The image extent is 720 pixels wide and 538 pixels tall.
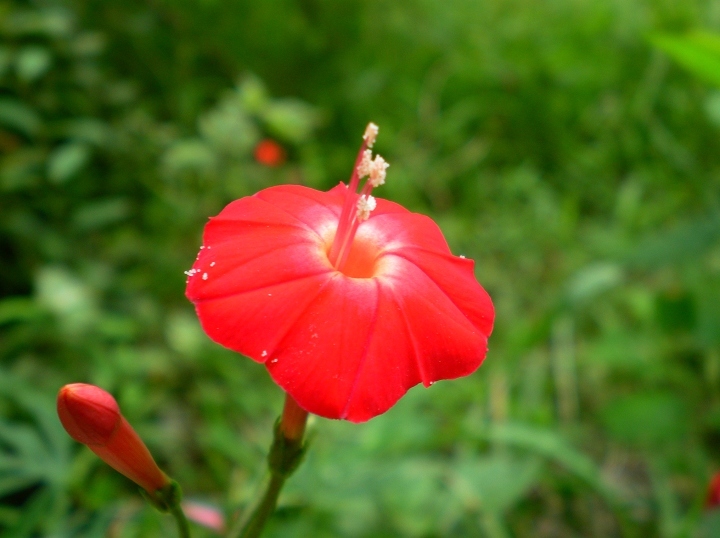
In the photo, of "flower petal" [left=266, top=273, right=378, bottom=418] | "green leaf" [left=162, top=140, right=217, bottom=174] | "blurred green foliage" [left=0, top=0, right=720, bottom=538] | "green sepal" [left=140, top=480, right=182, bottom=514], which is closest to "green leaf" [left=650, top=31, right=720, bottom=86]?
"blurred green foliage" [left=0, top=0, right=720, bottom=538]

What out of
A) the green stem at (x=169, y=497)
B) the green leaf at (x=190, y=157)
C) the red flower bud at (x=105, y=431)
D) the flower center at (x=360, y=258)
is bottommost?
the green stem at (x=169, y=497)

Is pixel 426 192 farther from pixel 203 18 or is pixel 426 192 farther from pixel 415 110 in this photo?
pixel 203 18

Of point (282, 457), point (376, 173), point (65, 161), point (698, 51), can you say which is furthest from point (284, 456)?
point (65, 161)

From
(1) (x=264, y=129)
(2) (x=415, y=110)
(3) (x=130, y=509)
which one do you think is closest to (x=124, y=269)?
(1) (x=264, y=129)

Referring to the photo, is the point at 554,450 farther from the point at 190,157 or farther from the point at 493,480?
the point at 190,157

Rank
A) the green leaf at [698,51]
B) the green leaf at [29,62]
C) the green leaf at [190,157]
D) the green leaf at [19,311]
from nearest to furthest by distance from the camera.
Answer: the green leaf at [698,51] → the green leaf at [19,311] → the green leaf at [29,62] → the green leaf at [190,157]

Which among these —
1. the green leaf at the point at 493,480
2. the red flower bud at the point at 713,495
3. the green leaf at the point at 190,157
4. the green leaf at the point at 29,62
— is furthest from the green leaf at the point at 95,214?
the red flower bud at the point at 713,495

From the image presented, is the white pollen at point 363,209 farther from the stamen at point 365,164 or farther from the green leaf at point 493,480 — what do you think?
the green leaf at point 493,480
